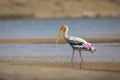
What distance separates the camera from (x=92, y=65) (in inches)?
701

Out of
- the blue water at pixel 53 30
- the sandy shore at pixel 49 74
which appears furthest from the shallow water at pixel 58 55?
the blue water at pixel 53 30

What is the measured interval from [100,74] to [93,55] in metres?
7.76

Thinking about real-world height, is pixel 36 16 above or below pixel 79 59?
above

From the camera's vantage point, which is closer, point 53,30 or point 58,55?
point 58,55

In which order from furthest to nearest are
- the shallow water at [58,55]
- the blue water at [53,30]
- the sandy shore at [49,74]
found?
the blue water at [53,30]
the shallow water at [58,55]
the sandy shore at [49,74]

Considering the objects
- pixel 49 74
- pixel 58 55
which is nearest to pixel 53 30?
pixel 58 55

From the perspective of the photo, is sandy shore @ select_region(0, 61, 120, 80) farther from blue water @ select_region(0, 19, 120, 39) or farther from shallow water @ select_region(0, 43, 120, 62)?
blue water @ select_region(0, 19, 120, 39)

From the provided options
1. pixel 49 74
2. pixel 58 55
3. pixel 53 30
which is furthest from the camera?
pixel 53 30

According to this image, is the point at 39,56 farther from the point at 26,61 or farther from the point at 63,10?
the point at 63,10

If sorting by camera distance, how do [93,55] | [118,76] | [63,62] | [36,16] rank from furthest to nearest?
[36,16] → [93,55] → [63,62] → [118,76]

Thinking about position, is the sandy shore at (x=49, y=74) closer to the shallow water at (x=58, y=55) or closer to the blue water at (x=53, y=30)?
the shallow water at (x=58, y=55)

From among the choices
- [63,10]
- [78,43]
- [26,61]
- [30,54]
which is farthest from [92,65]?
[63,10]

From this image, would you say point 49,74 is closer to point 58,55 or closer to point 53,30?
point 58,55

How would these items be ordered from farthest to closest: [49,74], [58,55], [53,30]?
[53,30] → [58,55] → [49,74]
